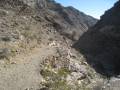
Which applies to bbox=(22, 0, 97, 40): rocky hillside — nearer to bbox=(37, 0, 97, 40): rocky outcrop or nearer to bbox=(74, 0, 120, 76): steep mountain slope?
bbox=(37, 0, 97, 40): rocky outcrop

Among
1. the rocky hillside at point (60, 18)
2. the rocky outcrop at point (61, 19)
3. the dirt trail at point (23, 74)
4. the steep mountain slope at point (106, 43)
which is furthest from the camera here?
the steep mountain slope at point (106, 43)

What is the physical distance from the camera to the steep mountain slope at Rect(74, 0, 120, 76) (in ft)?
165

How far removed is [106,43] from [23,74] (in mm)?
37607

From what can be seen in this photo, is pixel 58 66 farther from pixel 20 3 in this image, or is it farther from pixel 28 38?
pixel 20 3

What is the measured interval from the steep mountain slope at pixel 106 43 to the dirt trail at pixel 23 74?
24263 millimetres

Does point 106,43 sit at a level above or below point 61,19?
below

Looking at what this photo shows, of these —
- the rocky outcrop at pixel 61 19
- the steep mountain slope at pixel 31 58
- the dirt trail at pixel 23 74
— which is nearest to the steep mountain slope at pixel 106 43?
the rocky outcrop at pixel 61 19

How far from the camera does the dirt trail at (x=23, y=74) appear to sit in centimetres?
1905

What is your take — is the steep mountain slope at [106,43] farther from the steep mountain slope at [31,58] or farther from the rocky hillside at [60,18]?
the steep mountain slope at [31,58]

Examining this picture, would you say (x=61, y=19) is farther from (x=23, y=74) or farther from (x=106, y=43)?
(x=23, y=74)

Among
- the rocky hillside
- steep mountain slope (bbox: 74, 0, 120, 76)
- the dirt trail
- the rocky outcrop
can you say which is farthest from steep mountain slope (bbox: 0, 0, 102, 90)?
steep mountain slope (bbox: 74, 0, 120, 76)

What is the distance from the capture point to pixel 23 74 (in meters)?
21.0

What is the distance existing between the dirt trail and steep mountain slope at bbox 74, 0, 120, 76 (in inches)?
955

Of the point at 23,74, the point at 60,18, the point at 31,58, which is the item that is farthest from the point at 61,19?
the point at 23,74
